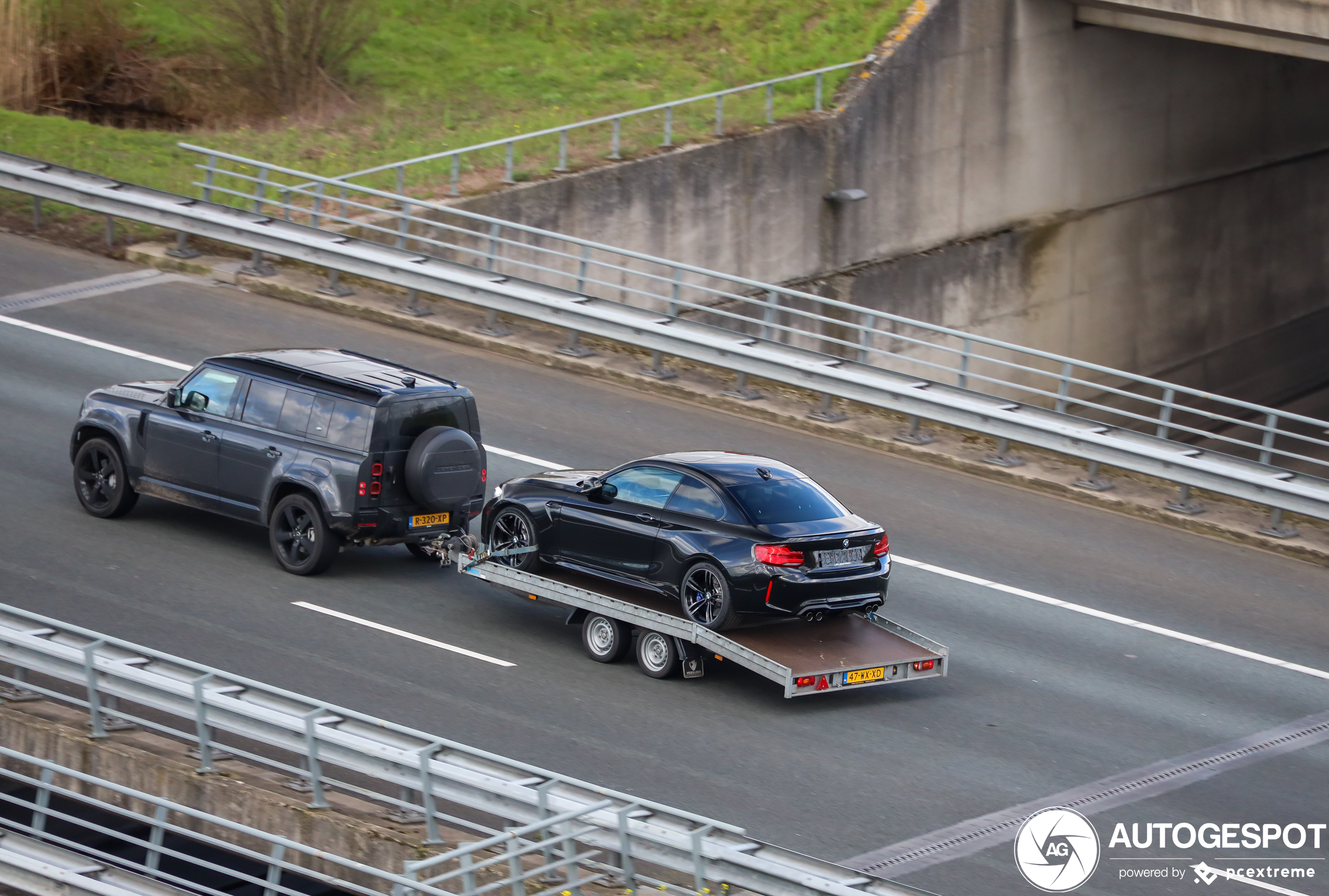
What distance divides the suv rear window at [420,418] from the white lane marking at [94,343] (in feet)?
18.6

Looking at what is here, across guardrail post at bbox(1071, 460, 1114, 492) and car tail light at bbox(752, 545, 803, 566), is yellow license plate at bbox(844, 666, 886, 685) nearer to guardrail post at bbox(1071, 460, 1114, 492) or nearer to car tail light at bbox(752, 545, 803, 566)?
car tail light at bbox(752, 545, 803, 566)

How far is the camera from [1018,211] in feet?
113

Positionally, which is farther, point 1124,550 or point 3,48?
point 3,48

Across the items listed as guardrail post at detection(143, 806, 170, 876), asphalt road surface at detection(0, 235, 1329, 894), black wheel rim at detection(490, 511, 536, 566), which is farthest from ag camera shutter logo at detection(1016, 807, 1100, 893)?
guardrail post at detection(143, 806, 170, 876)

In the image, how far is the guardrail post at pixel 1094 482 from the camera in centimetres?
1816

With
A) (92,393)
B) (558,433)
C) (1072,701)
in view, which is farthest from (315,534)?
(1072,701)

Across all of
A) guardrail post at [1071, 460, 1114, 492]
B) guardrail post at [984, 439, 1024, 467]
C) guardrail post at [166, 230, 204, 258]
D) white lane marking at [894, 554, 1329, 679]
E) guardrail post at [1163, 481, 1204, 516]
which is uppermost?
guardrail post at [166, 230, 204, 258]

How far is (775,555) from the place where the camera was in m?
12.4

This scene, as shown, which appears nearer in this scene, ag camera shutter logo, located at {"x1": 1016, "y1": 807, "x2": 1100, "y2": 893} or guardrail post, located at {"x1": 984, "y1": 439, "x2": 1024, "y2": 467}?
ag camera shutter logo, located at {"x1": 1016, "y1": 807, "x2": 1100, "y2": 893}

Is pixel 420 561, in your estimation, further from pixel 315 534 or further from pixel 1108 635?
pixel 1108 635

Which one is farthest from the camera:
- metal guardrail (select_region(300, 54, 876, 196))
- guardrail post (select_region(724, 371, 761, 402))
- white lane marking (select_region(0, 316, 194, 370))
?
metal guardrail (select_region(300, 54, 876, 196))

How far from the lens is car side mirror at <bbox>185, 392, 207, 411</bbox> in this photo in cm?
1501

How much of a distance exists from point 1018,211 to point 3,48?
19.9m

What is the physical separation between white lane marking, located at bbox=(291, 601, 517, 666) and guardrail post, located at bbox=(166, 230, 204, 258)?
10788mm
